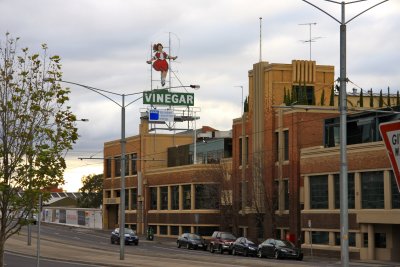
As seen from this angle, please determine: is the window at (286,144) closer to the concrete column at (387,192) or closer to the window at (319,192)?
the window at (319,192)

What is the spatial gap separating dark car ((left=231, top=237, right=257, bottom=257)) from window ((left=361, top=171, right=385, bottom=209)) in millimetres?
9002

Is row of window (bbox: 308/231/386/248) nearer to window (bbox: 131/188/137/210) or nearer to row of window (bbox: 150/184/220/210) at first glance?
row of window (bbox: 150/184/220/210)

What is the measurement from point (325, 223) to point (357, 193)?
440 centimetres

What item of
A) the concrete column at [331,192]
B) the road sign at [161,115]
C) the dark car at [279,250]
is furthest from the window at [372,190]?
the road sign at [161,115]

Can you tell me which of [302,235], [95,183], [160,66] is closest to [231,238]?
[302,235]

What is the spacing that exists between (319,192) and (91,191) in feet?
309

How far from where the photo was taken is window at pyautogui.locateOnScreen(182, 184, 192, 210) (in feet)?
277

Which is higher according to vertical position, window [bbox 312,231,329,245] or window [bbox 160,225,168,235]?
window [bbox 312,231,329,245]

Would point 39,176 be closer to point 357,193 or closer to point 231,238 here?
point 357,193

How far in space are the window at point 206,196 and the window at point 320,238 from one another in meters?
17.8

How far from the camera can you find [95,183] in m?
150

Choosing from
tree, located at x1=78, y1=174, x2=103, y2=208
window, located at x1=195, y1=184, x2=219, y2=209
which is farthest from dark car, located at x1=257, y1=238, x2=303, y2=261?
tree, located at x1=78, y1=174, x2=103, y2=208

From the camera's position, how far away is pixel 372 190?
52.7m

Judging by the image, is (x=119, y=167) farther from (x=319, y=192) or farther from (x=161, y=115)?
(x=319, y=192)
